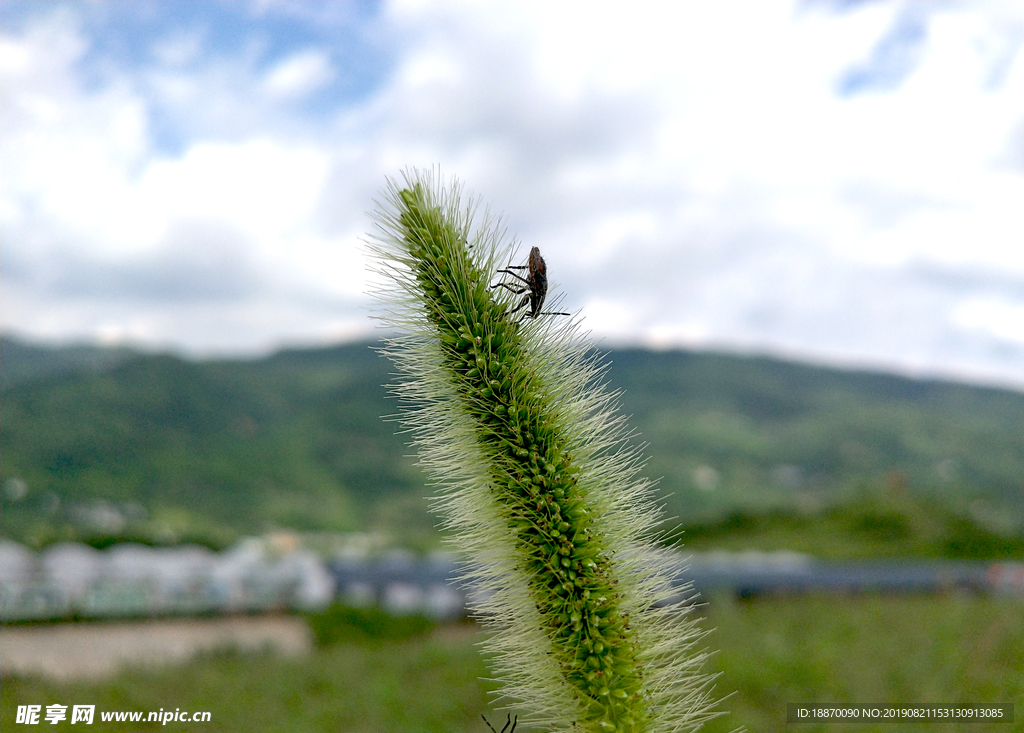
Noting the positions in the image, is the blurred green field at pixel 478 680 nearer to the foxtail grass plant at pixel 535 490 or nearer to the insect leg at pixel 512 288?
the foxtail grass plant at pixel 535 490

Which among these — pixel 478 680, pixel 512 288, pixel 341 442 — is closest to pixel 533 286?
pixel 512 288

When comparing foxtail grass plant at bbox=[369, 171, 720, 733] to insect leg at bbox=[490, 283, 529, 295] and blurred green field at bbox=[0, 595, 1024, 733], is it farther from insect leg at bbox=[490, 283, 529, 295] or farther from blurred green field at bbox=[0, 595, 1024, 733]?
blurred green field at bbox=[0, 595, 1024, 733]

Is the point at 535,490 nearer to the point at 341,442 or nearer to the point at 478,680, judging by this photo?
the point at 478,680

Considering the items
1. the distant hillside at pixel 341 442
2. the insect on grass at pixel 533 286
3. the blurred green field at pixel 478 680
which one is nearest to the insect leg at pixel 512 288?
the insect on grass at pixel 533 286

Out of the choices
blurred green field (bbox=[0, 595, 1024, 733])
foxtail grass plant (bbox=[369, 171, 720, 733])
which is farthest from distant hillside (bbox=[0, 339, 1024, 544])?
foxtail grass plant (bbox=[369, 171, 720, 733])

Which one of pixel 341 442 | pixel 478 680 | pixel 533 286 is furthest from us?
pixel 341 442

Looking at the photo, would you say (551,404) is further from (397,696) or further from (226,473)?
(226,473)

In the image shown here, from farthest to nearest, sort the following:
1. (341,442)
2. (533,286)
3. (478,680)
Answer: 1. (341,442)
2. (478,680)
3. (533,286)

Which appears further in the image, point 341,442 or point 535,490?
point 341,442
